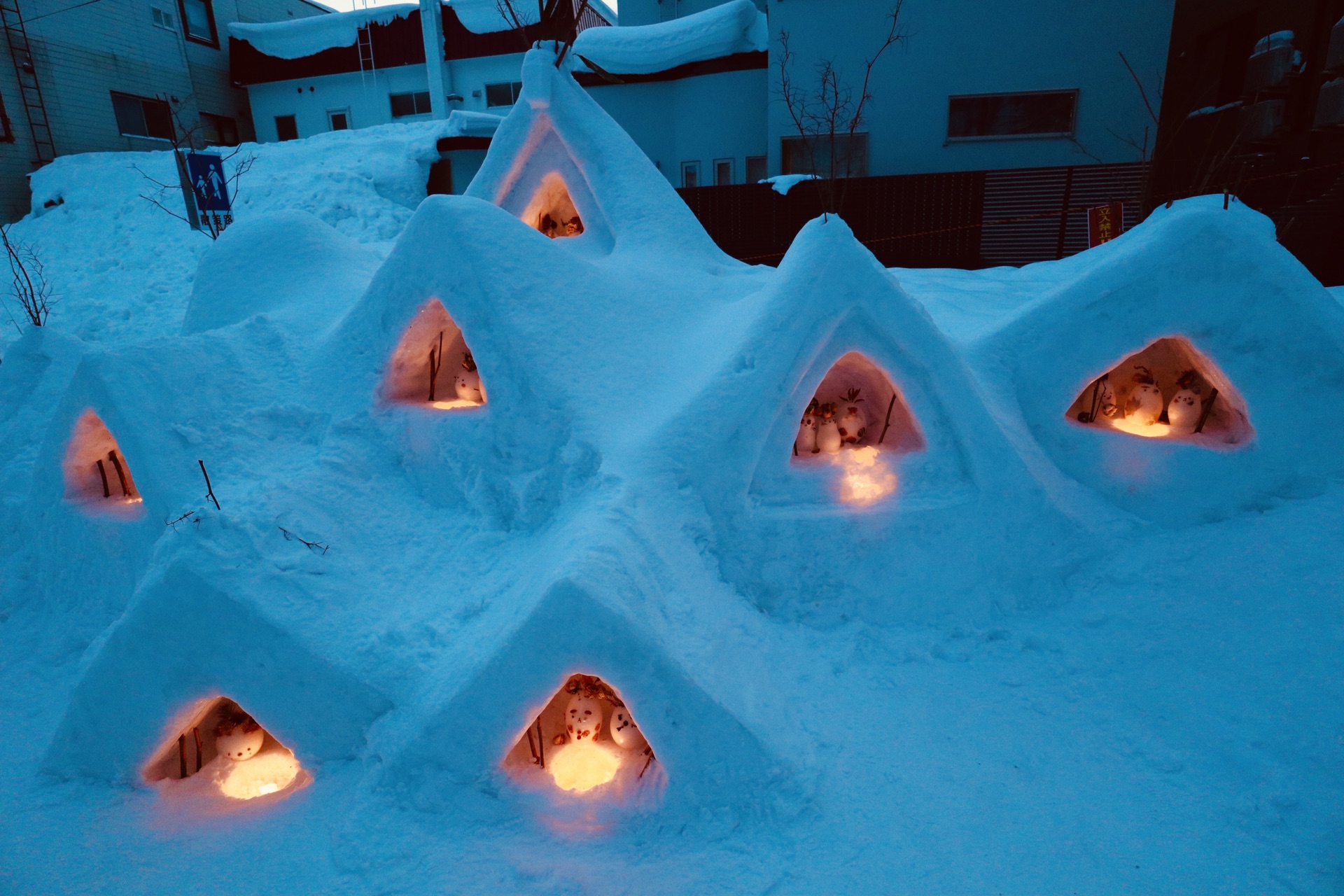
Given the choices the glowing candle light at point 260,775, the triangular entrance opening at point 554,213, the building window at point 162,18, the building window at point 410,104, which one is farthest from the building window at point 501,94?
the glowing candle light at point 260,775

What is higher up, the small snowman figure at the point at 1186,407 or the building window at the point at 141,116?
the building window at the point at 141,116

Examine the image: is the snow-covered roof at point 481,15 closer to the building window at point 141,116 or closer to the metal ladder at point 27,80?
the building window at point 141,116

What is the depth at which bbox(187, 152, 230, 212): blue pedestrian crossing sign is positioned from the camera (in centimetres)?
850

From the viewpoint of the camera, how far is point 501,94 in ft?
71.9

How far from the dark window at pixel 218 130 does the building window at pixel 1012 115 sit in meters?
22.0

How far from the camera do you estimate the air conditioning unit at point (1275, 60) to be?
40.0 feet

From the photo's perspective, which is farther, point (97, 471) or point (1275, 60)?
point (1275, 60)

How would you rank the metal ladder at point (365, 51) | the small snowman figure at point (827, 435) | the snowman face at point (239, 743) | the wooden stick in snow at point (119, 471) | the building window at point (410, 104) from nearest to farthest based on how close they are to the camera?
the snowman face at point (239, 743) → the small snowman figure at point (827, 435) → the wooden stick in snow at point (119, 471) → the metal ladder at point (365, 51) → the building window at point (410, 104)

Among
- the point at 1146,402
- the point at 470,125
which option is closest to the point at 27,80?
the point at 470,125

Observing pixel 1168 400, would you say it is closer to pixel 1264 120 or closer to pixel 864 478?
pixel 864 478

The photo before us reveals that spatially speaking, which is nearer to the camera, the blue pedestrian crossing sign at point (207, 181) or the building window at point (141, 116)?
the blue pedestrian crossing sign at point (207, 181)

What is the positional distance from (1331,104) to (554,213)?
534 inches

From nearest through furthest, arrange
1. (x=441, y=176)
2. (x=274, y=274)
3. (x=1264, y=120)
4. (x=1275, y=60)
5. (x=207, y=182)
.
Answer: (x=207, y=182) → (x=274, y=274) → (x=1275, y=60) → (x=1264, y=120) → (x=441, y=176)

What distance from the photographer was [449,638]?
16.8 ft
